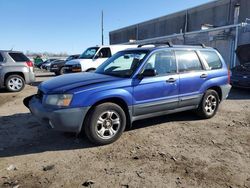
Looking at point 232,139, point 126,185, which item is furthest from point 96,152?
point 232,139

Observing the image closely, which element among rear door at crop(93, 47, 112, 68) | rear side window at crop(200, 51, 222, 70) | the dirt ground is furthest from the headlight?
rear door at crop(93, 47, 112, 68)

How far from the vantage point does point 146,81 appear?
17.6 ft

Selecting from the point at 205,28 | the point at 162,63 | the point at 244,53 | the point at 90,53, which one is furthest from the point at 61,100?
the point at 205,28

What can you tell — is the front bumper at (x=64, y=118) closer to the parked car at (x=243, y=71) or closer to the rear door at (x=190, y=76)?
the rear door at (x=190, y=76)

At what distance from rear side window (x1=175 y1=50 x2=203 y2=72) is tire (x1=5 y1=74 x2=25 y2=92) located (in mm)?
7345

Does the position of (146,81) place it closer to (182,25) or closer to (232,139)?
(232,139)

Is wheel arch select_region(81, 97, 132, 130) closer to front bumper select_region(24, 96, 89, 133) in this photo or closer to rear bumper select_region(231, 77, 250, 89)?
front bumper select_region(24, 96, 89, 133)

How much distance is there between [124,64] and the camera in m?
5.94

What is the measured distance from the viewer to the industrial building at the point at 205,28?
51.3 ft

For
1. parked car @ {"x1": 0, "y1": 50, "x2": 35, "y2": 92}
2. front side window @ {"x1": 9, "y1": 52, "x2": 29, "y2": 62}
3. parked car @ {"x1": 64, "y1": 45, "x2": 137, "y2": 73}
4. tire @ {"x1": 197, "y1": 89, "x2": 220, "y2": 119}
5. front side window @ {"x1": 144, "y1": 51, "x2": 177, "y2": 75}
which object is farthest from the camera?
parked car @ {"x1": 64, "y1": 45, "x2": 137, "y2": 73}

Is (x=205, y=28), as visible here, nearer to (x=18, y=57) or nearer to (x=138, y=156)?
(x=18, y=57)

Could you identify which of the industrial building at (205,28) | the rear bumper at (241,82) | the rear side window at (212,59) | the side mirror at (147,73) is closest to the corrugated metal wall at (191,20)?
the industrial building at (205,28)

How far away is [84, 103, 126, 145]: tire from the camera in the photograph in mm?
4785

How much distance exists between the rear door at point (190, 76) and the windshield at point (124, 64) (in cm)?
91
